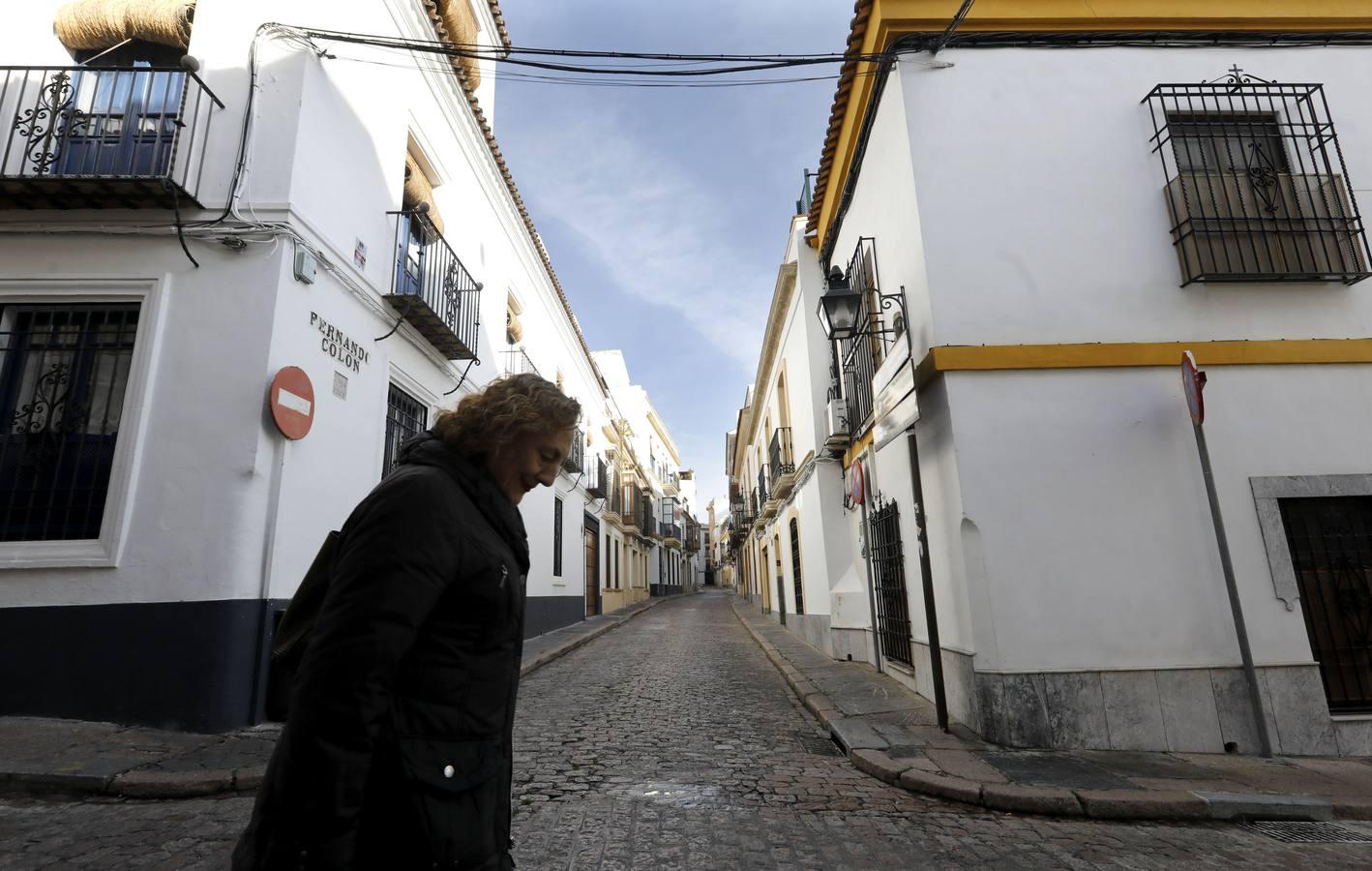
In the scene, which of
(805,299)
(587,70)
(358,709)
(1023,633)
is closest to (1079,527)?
(1023,633)

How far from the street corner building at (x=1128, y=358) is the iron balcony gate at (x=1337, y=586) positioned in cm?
2

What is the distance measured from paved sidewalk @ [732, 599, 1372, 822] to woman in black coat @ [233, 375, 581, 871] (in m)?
3.29

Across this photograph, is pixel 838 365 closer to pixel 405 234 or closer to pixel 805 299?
pixel 805 299

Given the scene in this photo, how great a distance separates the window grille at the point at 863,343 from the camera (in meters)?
7.09

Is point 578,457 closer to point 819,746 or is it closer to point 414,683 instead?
point 819,746

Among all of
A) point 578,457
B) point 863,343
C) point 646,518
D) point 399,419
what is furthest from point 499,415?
point 646,518

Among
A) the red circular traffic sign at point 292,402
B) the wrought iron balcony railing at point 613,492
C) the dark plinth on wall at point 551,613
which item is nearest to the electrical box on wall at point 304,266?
the red circular traffic sign at point 292,402

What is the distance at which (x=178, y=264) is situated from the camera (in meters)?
5.52

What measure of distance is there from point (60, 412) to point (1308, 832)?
8809 mm

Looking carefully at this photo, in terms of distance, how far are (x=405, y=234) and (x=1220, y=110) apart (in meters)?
8.30

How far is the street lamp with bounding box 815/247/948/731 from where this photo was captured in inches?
201

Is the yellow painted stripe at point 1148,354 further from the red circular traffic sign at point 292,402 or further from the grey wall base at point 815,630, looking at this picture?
the grey wall base at point 815,630

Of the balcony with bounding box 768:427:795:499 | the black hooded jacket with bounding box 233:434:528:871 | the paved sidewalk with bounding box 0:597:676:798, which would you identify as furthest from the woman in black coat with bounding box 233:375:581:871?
the balcony with bounding box 768:427:795:499

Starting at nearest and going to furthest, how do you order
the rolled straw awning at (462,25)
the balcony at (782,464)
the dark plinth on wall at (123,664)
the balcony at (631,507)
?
the dark plinth on wall at (123,664) < the rolled straw awning at (462,25) < the balcony at (782,464) < the balcony at (631,507)
